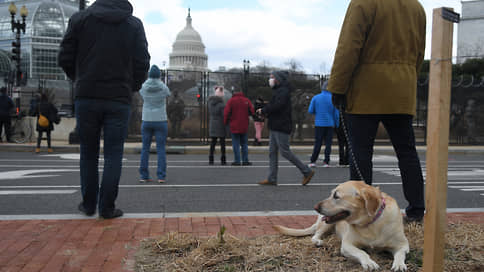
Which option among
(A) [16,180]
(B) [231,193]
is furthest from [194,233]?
(A) [16,180]

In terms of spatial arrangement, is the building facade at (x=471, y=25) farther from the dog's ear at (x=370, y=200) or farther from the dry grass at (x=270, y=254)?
the dog's ear at (x=370, y=200)

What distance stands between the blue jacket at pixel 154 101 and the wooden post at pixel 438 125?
591 cm

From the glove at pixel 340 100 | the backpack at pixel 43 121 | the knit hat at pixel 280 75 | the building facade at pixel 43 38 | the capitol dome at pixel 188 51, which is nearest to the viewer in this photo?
the glove at pixel 340 100

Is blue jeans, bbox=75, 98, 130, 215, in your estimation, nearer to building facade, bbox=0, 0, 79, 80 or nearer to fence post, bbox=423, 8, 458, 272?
fence post, bbox=423, 8, 458, 272

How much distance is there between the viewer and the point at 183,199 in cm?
585

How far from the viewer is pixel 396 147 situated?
3982 mm

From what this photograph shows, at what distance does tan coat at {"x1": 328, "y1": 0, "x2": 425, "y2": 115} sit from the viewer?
12.0ft

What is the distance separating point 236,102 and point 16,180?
5.38 meters

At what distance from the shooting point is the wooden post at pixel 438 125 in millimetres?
2205

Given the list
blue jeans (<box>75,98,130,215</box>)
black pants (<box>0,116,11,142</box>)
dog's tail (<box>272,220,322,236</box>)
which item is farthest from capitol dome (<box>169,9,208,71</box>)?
dog's tail (<box>272,220,322,236</box>)

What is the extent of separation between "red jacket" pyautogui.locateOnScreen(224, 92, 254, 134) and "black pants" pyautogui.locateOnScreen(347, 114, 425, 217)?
23.1 ft

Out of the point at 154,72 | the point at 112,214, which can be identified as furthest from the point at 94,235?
the point at 154,72

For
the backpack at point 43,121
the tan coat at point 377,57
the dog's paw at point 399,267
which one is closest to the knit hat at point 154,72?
the tan coat at point 377,57

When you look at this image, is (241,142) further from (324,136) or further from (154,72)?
(154,72)
